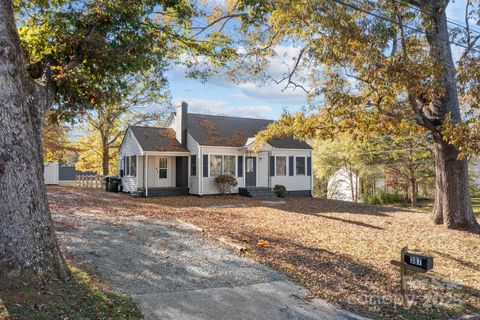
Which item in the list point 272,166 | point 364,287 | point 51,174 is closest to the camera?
point 364,287

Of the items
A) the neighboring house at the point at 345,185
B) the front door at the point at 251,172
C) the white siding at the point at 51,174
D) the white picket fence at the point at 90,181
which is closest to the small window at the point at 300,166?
the front door at the point at 251,172

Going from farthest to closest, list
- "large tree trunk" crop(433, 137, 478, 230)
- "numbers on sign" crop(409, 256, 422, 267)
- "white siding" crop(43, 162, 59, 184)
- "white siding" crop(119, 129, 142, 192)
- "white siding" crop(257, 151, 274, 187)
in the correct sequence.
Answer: "white siding" crop(43, 162, 59, 184)
"white siding" crop(257, 151, 274, 187)
"white siding" crop(119, 129, 142, 192)
"large tree trunk" crop(433, 137, 478, 230)
"numbers on sign" crop(409, 256, 422, 267)

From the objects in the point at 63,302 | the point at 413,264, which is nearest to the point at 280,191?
the point at 413,264

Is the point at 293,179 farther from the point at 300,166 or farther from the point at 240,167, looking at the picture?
the point at 240,167

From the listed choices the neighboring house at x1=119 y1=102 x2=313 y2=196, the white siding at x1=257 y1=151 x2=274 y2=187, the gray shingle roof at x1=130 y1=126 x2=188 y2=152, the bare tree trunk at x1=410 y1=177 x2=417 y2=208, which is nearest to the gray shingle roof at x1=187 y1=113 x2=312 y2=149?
the neighboring house at x1=119 y1=102 x2=313 y2=196

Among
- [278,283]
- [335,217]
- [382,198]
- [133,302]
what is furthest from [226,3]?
[382,198]

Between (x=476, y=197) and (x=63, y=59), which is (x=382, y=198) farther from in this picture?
(x=63, y=59)

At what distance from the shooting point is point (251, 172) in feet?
74.3

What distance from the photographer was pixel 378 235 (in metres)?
10.7

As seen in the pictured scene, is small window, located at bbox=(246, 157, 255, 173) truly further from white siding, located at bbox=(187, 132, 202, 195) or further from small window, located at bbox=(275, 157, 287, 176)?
white siding, located at bbox=(187, 132, 202, 195)

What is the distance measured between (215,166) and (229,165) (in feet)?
2.78

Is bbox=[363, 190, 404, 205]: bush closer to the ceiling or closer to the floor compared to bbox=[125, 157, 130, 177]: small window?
closer to the floor

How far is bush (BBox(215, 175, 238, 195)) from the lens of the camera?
69.4 ft

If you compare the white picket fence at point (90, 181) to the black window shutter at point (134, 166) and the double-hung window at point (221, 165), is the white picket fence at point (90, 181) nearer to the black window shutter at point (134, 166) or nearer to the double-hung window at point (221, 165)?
the black window shutter at point (134, 166)
